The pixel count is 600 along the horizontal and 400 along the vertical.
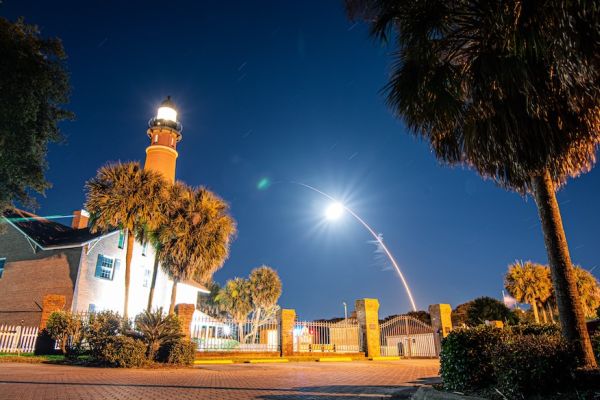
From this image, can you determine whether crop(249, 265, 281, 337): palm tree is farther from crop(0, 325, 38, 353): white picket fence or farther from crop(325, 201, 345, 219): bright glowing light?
crop(0, 325, 38, 353): white picket fence

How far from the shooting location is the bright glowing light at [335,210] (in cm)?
3089

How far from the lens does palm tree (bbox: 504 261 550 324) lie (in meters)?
29.4

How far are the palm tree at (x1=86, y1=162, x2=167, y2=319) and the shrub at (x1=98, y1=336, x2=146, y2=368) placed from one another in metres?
9.42

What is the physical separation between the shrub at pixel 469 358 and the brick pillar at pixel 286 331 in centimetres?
1275

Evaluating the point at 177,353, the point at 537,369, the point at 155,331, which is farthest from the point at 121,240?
the point at 537,369

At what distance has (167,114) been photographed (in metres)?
42.9

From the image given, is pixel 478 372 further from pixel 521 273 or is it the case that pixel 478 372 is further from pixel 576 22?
pixel 521 273

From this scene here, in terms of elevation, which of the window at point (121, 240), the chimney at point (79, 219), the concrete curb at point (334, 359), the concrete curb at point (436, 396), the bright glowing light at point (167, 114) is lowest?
the concrete curb at point (334, 359)

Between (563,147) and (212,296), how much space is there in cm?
5654

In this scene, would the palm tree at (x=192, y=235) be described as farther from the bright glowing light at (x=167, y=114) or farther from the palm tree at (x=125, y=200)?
the bright glowing light at (x=167, y=114)

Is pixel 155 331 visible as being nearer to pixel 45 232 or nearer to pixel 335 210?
pixel 45 232

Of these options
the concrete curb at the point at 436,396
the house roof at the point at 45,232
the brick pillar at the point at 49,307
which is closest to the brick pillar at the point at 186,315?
the brick pillar at the point at 49,307

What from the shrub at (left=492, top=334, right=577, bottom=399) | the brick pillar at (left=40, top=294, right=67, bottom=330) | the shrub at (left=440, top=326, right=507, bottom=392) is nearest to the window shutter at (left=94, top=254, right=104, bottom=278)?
the brick pillar at (left=40, top=294, right=67, bottom=330)

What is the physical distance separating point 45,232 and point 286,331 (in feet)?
61.7
